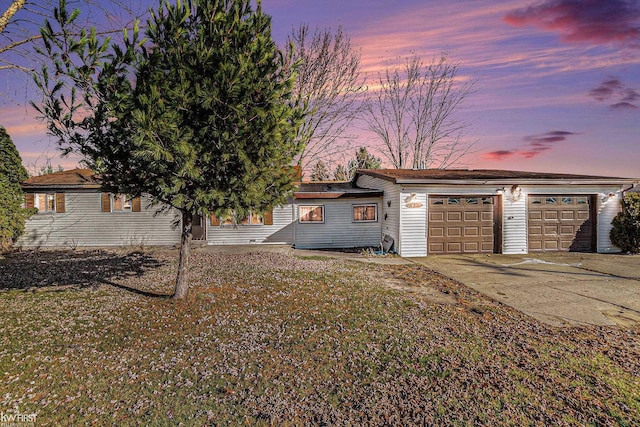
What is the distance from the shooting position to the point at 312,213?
1548cm

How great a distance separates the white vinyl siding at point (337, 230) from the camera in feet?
50.4

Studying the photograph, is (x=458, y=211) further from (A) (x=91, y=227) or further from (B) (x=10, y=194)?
(B) (x=10, y=194)

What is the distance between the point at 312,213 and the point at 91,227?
1118cm

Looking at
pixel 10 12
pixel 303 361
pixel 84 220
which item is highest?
pixel 10 12

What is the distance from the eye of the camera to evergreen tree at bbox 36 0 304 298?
463 centimetres

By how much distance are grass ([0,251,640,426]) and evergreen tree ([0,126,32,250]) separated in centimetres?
952

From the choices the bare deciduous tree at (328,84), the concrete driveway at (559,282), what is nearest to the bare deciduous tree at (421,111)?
the bare deciduous tree at (328,84)

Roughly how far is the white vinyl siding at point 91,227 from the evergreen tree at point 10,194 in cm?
68

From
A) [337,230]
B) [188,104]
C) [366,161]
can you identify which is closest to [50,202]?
[337,230]

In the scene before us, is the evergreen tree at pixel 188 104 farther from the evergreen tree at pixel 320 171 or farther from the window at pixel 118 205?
the evergreen tree at pixel 320 171

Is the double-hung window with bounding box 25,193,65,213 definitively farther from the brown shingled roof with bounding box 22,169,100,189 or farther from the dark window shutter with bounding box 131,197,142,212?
the dark window shutter with bounding box 131,197,142,212

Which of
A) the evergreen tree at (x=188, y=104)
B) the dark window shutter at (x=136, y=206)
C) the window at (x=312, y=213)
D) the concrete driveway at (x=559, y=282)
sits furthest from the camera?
the window at (x=312, y=213)

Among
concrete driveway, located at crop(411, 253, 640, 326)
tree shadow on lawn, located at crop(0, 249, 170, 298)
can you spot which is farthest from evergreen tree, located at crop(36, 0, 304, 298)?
concrete driveway, located at crop(411, 253, 640, 326)

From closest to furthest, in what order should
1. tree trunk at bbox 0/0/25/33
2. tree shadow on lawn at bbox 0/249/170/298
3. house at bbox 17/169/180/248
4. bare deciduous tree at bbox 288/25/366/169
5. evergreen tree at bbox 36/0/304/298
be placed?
1. evergreen tree at bbox 36/0/304/298
2. tree trunk at bbox 0/0/25/33
3. tree shadow on lawn at bbox 0/249/170/298
4. house at bbox 17/169/180/248
5. bare deciduous tree at bbox 288/25/366/169
